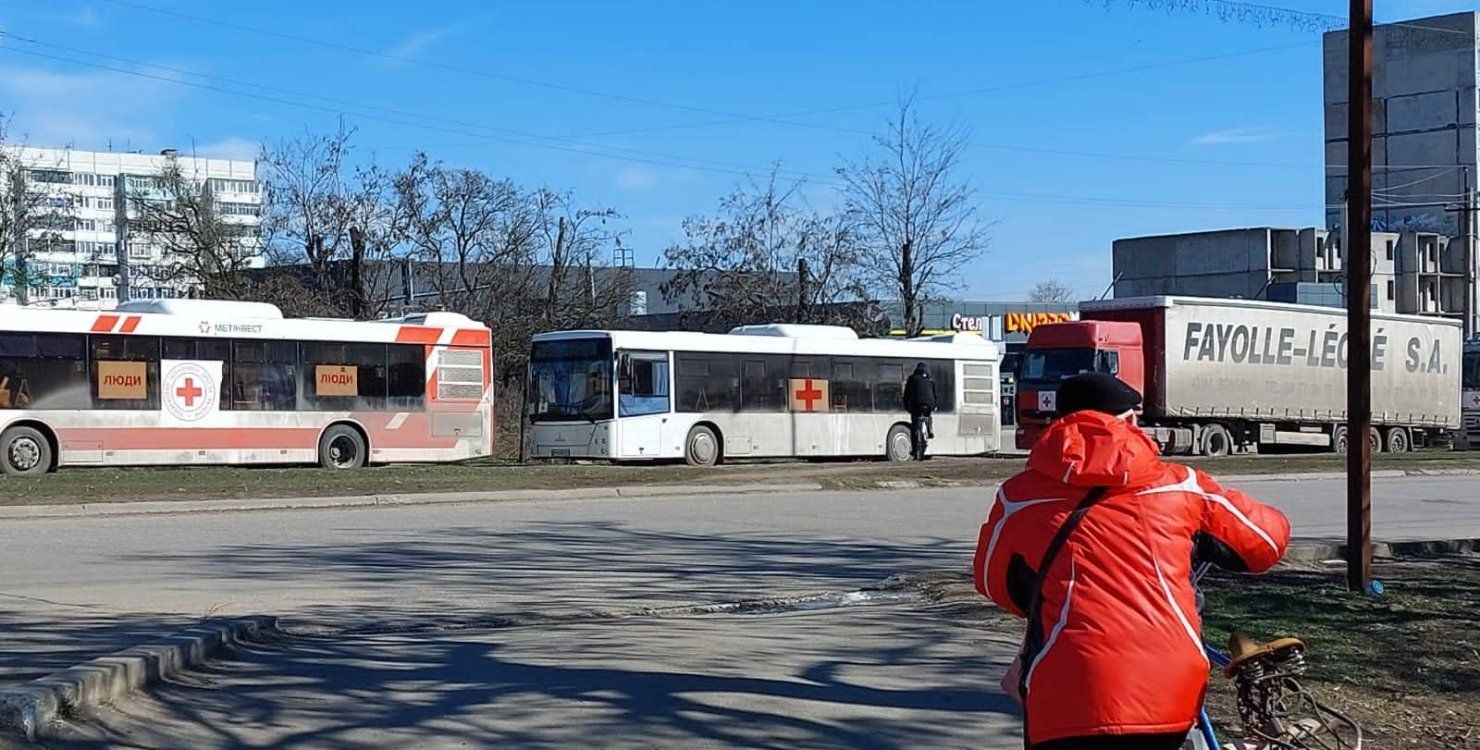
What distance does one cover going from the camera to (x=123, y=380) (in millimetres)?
26875

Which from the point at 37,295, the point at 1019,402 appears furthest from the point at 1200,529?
the point at 37,295

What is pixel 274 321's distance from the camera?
29.2 meters

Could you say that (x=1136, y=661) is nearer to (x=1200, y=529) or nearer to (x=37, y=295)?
(x=1200, y=529)

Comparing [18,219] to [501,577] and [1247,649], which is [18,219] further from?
[1247,649]

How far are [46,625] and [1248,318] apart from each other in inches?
1320

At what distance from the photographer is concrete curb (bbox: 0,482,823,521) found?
19.7 meters

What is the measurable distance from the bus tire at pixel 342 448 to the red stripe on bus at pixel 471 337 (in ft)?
8.86

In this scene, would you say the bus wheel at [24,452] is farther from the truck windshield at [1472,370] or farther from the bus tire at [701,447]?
the truck windshield at [1472,370]

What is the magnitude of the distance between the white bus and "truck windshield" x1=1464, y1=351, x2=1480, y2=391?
17.7 meters

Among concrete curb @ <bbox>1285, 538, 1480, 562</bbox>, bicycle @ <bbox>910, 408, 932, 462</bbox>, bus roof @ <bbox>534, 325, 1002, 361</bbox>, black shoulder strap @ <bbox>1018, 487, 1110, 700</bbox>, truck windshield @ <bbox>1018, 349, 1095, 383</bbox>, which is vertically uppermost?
bus roof @ <bbox>534, 325, 1002, 361</bbox>

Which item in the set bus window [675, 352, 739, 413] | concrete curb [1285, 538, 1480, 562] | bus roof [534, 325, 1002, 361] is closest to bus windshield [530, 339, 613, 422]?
bus roof [534, 325, 1002, 361]

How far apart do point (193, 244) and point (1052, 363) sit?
84.1 ft

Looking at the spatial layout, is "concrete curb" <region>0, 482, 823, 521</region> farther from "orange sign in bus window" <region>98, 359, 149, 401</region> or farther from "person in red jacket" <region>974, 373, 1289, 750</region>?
"person in red jacket" <region>974, 373, 1289, 750</region>

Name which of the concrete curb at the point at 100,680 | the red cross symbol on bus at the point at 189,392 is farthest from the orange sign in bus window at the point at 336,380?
the concrete curb at the point at 100,680
